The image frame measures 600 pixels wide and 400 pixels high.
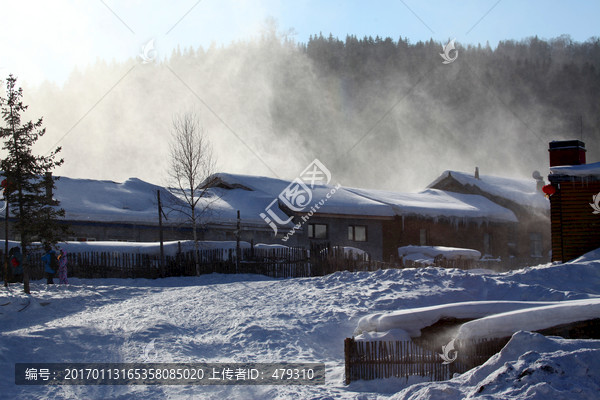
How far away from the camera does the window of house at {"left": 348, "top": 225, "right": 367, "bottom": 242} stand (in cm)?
3541

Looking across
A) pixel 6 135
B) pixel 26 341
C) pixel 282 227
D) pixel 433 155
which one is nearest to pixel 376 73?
pixel 433 155

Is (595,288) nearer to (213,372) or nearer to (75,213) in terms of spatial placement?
(213,372)

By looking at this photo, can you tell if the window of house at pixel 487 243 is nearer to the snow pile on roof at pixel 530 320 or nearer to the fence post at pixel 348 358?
the snow pile on roof at pixel 530 320

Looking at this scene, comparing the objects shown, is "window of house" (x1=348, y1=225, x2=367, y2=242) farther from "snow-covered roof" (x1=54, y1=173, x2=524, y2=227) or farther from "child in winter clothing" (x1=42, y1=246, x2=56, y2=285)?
"child in winter clothing" (x1=42, y1=246, x2=56, y2=285)

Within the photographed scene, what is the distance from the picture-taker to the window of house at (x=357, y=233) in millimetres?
A: 35406

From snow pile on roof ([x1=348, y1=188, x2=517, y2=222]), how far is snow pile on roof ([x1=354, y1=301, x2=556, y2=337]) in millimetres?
25161

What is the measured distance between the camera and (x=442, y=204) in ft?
130

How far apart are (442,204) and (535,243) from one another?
9.54 meters

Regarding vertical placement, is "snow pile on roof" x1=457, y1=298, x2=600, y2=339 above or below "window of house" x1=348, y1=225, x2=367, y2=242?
below

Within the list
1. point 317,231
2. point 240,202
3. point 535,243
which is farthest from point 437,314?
point 535,243

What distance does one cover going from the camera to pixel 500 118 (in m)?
115

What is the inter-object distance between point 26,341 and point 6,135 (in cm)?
1006

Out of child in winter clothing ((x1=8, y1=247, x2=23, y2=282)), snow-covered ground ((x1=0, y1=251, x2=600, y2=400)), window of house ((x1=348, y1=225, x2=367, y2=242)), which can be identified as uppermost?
window of house ((x1=348, y1=225, x2=367, y2=242))

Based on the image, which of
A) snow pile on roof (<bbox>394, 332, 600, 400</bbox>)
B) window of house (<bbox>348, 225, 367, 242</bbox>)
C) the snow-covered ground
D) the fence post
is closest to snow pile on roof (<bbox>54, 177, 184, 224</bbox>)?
the snow-covered ground
